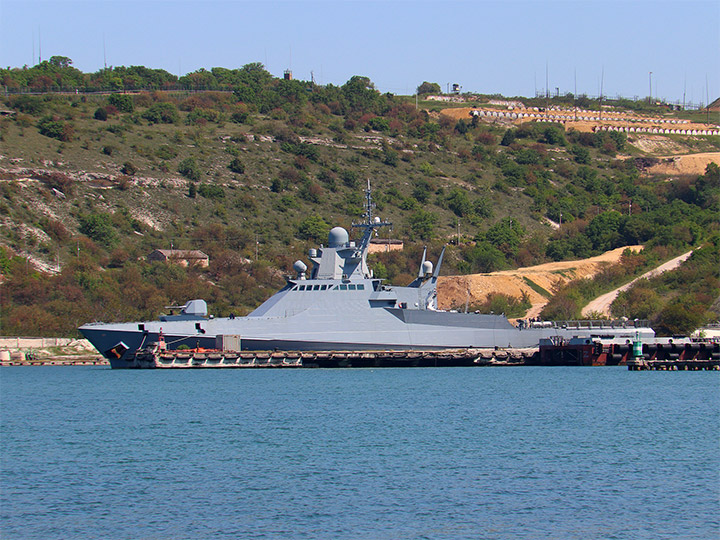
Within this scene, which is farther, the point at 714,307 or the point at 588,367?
the point at 714,307

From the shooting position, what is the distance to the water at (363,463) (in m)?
17.4

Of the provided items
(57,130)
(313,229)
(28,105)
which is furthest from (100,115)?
(313,229)

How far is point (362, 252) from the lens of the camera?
5338 cm

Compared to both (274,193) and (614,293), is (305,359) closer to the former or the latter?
(614,293)

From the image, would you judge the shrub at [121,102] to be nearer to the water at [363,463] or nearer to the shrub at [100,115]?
the shrub at [100,115]

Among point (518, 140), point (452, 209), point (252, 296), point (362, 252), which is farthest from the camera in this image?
point (518, 140)

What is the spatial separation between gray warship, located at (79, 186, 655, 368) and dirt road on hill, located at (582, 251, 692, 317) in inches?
963

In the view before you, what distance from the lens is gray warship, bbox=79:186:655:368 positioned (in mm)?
50125

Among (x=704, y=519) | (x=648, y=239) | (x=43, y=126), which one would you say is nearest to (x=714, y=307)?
(x=648, y=239)

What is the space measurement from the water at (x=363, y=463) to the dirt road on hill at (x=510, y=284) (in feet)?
126

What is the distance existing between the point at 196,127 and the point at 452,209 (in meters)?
34.5

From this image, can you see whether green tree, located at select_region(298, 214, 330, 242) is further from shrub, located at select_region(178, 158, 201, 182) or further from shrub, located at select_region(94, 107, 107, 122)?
shrub, located at select_region(94, 107, 107, 122)

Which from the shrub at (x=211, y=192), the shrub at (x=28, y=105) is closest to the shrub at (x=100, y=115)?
the shrub at (x=28, y=105)

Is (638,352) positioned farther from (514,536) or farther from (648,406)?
(514,536)
